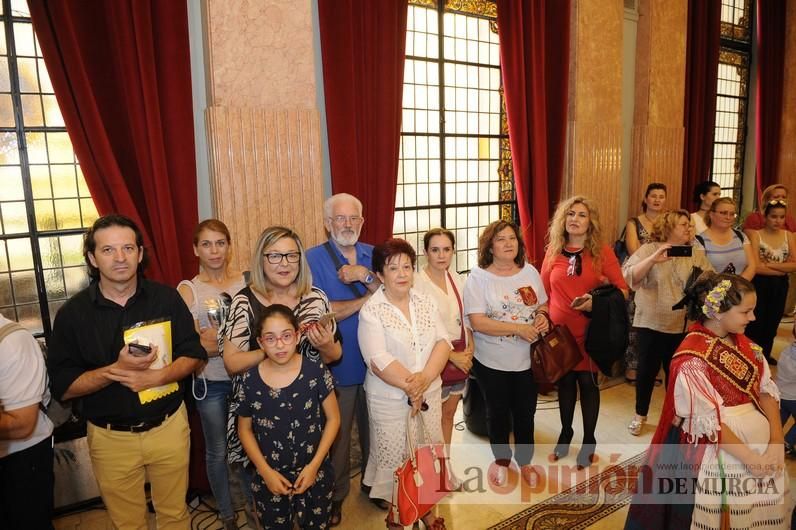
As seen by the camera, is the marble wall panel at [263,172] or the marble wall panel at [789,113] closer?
the marble wall panel at [263,172]

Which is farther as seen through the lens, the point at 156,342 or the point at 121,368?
the point at 156,342

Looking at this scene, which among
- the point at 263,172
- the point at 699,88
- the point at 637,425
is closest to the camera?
the point at 263,172

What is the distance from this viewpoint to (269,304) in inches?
102

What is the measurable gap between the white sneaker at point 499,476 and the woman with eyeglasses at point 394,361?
88 centimetres

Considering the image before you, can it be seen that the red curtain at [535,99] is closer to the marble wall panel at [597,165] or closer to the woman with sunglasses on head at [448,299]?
the marble wall panel at [597,165]

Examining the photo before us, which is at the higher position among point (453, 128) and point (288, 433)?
point (453, 128)

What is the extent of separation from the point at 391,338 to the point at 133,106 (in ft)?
7.04

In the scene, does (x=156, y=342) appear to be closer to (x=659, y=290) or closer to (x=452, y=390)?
(x=452, y=390)

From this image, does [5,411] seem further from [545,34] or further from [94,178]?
[545,34]

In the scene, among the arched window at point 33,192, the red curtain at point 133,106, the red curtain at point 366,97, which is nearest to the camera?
the red curtain at point 133,106

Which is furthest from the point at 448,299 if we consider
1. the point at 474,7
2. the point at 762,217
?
the point at 762,217

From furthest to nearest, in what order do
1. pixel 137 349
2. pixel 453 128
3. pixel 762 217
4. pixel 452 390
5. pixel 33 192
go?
pixel 762 217
pixel 453 128
pixel 33 192
pixel 452 390
pixel 137 349

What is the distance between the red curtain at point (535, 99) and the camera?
16.1ft

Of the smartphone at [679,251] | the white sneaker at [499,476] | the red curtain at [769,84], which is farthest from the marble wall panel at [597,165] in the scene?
the red curtain at [769,84]
